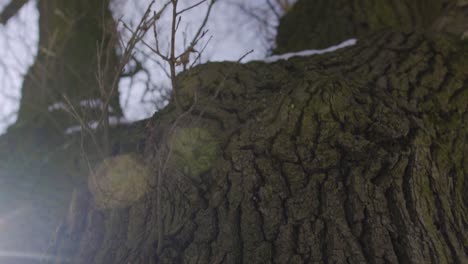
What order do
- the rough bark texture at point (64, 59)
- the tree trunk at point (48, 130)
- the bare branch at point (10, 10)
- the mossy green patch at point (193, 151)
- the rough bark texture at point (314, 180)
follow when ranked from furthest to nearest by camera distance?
the rough bark texture at point (64, 59), the tree trunk at point (48, 130), the bare branch at point (10, 10), the mossy green patch at point (193, 151), the rough bark texture at point (314, 180)

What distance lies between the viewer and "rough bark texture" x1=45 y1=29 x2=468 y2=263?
1700 millimetres

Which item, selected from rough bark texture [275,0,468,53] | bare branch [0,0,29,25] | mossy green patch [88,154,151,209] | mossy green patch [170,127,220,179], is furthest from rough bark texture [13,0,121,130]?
mossy green patch [170,127,220,179]

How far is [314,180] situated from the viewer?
1.84 m

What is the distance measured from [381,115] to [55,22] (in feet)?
14.5

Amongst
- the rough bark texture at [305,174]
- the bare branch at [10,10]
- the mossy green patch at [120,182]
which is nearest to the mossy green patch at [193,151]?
the rough bark texture at [305,174]

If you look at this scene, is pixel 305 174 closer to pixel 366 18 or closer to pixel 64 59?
pixel 366 18

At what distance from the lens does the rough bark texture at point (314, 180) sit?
1700mm

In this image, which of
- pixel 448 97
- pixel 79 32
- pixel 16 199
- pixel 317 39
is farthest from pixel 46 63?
→ pixel 448 97

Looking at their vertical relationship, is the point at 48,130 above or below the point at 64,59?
below

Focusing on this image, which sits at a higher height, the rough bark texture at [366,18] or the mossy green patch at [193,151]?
the rough bark texture at [366,18]

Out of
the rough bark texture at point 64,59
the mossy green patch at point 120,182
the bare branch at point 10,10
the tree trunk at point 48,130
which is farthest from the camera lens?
the rough bark texture at point 64,59

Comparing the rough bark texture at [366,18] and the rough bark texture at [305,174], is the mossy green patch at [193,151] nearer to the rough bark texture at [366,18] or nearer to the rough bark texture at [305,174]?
the rough bark texture at [305,174]

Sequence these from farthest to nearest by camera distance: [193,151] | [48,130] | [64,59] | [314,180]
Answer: [64,59], [48,130], [193,151], [314,180]

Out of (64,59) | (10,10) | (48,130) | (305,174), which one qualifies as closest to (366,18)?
(305,174)
